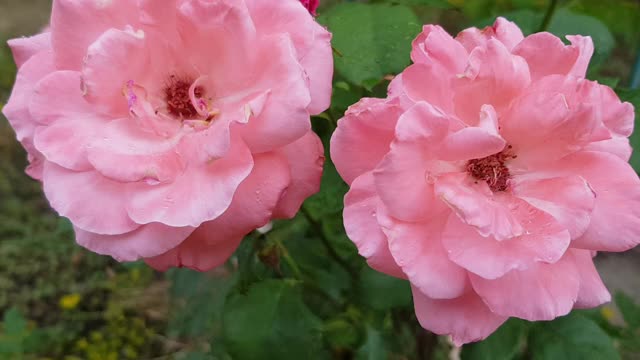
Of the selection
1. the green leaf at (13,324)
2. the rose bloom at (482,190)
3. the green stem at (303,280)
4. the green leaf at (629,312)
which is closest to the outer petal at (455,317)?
the rose bloom at (482,190)

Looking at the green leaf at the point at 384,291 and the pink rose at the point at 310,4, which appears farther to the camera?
the green leaf at the point at 384,291

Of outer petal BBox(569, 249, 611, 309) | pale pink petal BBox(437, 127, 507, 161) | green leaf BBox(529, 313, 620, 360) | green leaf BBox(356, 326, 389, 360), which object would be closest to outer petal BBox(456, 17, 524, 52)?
pale pink petal BBox(437, 127, 507, 161)

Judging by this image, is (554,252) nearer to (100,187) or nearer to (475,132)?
(475,132)

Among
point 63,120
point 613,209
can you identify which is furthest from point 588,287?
point 63,120

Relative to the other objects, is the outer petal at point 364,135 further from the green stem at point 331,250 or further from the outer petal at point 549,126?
the green stem at point 331,250

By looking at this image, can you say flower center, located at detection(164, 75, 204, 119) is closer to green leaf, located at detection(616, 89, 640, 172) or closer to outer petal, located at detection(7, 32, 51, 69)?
outer petal, located at detection(7, 32, 51, 69)

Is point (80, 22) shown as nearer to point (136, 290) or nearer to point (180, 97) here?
point (180, 97)

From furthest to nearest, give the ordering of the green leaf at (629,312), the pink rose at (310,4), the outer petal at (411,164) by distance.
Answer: the green leaf at (629,312), the pink rose at (310,4), the outer petal at (411,164)

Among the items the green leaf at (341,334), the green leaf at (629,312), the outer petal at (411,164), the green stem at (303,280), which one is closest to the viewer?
the outer petal at (411,164)
